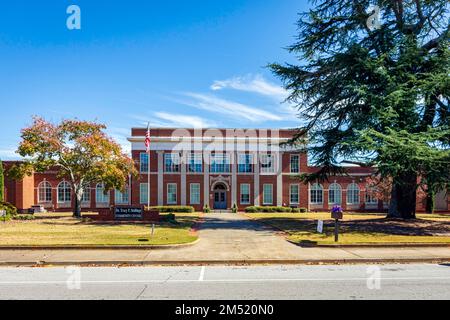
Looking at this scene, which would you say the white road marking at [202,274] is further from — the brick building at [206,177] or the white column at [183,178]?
the brick building at [206,177]

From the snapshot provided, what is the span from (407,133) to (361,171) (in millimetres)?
28702

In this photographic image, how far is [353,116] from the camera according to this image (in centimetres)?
A: 2267

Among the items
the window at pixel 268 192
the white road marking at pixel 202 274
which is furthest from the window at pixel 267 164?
the white road marking at pixel 202 274

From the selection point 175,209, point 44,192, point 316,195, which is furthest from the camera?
point 316,195

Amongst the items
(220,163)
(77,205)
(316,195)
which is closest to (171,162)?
(220,163)

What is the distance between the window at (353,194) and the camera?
153ft

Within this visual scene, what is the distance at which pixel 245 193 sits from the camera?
45.2m

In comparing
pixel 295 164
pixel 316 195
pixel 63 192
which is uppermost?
pixel 295 164

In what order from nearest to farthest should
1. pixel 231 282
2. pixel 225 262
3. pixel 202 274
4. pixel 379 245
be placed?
pixel 231 282 → pixel 202 274 → pixel 225 262 → pixel 379 245

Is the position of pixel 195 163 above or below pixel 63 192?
above

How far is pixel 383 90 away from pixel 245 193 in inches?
1032

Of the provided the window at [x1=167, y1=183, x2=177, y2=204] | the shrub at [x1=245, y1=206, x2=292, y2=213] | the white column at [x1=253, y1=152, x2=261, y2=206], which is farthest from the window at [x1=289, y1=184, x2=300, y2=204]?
the window at [x1=167, y1=183, x2=177, y2=204]

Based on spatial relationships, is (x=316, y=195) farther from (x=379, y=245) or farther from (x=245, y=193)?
(x=379, y=245)
